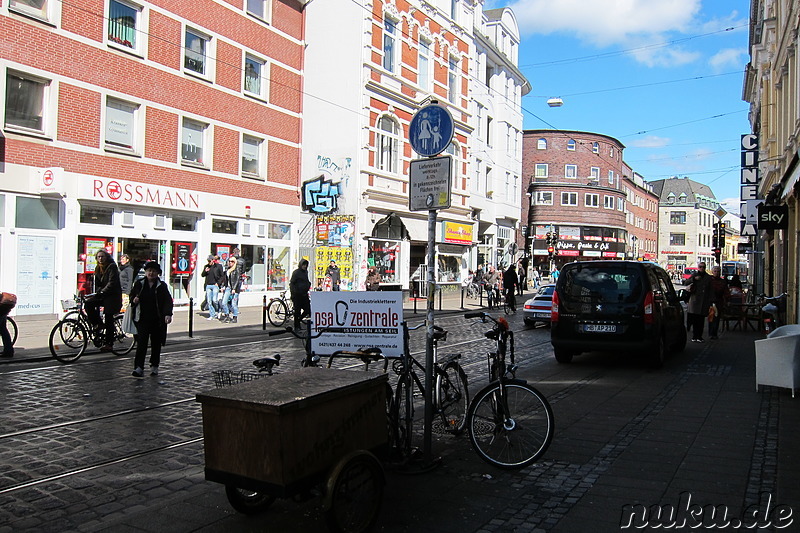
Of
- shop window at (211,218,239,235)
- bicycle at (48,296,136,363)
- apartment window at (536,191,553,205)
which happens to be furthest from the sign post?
apartment window at (536,191,553,205)

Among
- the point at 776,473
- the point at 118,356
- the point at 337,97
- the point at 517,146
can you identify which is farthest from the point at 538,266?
the point at 776,473

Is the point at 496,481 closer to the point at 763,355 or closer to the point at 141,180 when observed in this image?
the point at 763,355

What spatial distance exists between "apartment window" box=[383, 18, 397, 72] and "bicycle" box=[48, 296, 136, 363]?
839 inches

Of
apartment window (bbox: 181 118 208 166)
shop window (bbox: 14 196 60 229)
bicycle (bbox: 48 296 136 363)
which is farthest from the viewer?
apartment window (bbox: 181 118 208 166)

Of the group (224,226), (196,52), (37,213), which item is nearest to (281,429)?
(37,213)

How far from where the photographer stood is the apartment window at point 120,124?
19.8m

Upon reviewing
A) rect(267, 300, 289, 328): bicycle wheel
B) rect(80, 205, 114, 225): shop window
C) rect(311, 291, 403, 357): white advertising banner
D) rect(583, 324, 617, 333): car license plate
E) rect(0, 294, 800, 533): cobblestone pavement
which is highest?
rect(80, 205, 114, 225): shop window

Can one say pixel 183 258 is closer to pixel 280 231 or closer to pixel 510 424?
pixel 280 231

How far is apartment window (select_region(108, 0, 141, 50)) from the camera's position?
1975 centimetres

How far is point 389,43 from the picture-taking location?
30.7 meters

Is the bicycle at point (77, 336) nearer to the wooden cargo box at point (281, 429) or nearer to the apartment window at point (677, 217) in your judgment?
the wooden cargo box at point (281, 429)

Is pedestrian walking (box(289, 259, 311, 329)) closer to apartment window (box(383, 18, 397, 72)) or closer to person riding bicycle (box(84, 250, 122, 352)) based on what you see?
person riding bicycle (box(84, 250, 122, 352))

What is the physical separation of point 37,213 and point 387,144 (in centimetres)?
1662

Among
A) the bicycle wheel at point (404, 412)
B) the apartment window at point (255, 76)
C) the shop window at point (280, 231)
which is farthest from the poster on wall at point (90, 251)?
the bicycle wheel at point (404, 412)
